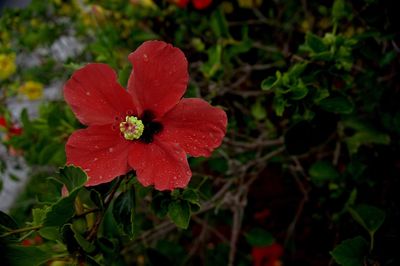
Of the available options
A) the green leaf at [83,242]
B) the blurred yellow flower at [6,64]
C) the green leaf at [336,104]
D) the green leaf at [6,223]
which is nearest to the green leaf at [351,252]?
the green leaf at [336,104]

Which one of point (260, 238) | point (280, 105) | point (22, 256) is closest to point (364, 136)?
point (280, 105)

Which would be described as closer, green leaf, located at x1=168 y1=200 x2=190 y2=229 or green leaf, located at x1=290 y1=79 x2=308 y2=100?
green leaf, located at x1=168 y1=200 x2=190 y2=229

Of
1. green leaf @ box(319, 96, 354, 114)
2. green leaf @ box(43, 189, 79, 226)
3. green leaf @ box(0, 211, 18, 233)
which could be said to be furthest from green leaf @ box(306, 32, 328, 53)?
green leaf @ box(0, 211, 18, 233)

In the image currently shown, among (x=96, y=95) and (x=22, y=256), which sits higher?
(x=96, y=95)

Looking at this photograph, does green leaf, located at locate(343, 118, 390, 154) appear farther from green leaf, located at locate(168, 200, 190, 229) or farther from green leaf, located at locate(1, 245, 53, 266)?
green leaf, located at locate(1, 245, 53, 266)

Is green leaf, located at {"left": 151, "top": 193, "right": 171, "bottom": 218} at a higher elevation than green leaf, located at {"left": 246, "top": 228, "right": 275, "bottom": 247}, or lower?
higher

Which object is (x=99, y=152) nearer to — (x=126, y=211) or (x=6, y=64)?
(x=126, y=211)

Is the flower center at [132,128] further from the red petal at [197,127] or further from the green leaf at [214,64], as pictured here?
the green leaf at [214,64]
